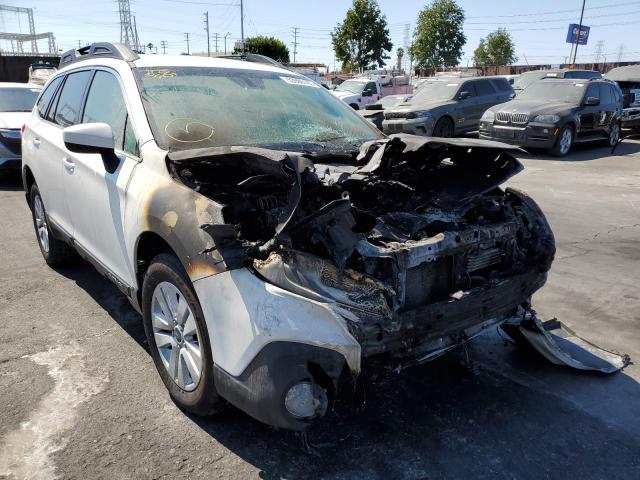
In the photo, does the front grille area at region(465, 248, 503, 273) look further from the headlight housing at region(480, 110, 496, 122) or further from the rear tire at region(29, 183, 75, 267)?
the headlight housing at region(480, 110, 496, 122)

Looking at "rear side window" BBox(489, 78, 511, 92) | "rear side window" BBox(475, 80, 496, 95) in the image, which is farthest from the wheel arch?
"rear side window" BBox(489, 78, 511, 92)

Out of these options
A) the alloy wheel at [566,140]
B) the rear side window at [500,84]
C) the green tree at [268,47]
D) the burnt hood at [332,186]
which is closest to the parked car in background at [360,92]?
the rear side window at [500,84]

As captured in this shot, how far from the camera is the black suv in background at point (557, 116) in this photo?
1279cm

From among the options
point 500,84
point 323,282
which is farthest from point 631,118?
point 323,282

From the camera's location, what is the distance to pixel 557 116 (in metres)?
12.8

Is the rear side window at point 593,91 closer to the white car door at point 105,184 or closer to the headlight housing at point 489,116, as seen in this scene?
the headlight housing at point 489,116

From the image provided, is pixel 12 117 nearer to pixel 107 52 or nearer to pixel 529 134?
pixel 107 52

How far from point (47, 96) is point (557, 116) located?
11.4 m

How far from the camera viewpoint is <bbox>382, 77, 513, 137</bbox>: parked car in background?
1473 centimetres

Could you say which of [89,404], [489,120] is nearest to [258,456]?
[89,404]

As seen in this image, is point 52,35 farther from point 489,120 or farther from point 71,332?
point 71,332

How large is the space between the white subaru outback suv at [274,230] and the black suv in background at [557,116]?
32.6 feet

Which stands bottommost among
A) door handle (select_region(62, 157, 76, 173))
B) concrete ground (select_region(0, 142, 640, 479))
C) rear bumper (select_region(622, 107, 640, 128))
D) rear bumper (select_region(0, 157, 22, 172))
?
concrete ground (select_region(0, 142, 640, 479))

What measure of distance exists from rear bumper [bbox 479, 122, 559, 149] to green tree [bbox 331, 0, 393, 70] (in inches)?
1838
